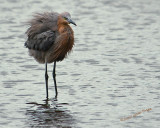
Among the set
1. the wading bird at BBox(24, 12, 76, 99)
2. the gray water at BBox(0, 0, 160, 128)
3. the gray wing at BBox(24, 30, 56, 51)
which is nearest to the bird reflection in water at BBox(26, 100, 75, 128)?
the gray water at BBox(0, 0, 160, 128)

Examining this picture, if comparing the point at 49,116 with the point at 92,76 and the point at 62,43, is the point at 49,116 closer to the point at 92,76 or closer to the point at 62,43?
the point at 62,43

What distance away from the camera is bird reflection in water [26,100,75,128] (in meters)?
9.30

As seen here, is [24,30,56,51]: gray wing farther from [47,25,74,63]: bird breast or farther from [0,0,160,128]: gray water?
[0,0,160,128]: gray water

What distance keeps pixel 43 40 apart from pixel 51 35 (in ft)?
0.69

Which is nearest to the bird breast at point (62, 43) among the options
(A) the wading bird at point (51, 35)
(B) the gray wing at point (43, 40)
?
→ (A) the wading bird at point (51, 35)

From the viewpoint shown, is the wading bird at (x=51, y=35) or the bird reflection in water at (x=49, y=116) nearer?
the bird reflection in water at (x=49, y=116)

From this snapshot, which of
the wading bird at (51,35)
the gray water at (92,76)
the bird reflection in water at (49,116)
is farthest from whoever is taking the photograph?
the wading bird at (51,35)

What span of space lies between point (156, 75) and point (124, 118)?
3.09m

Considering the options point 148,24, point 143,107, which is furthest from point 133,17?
point 143,107

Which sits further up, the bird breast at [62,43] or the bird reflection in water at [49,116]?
the bird breast at [62,43]

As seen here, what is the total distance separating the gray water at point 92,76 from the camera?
9.60 metres

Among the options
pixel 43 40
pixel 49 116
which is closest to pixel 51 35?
pixel 43 40

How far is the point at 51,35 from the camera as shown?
36.8ft

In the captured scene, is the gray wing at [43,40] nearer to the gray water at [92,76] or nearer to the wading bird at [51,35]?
the wading bird at [51,35]
